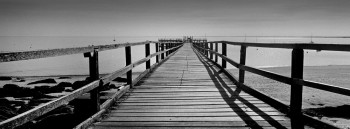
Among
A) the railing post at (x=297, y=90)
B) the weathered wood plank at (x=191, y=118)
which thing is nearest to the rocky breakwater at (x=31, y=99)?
the weathered wood plank at (x=191, y=118)

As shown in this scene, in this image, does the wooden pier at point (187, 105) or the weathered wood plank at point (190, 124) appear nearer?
the wooden pier at point (187, 105)

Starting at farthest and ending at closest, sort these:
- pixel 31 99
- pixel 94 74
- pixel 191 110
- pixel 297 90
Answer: pixel 31 99 → pixel 191 110 → pixel 94 74 → pixel 297 90

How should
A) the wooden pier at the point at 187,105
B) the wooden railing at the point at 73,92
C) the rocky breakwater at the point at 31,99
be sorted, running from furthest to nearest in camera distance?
1. the rocky breakwater at the point at 31,99
2. the wooden pier at the point at 187,105
3. the wooden railing at the point at 73,92

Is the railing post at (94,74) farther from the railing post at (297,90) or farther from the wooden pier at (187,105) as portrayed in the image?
the railing post at (297,90)

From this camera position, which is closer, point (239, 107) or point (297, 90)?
point (297, 90)

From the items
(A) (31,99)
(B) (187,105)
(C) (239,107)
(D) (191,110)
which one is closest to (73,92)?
(D) (191,110)

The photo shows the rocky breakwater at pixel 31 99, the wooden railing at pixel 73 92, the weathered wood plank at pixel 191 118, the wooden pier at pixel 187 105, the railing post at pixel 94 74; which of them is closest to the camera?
the wooden railing at pixel 73 92

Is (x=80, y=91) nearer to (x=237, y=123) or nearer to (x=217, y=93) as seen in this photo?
(x=237, y=123)

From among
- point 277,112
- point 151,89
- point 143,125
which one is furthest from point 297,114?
point 151,89

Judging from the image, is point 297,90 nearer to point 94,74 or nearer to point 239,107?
point 239,107

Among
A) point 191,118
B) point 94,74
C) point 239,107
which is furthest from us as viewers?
point 239,107

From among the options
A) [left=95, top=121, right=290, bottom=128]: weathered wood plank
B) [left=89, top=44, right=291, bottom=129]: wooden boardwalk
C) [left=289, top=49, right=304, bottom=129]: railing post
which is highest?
[left=289, top=49, right=304, bottom=129]: railing post

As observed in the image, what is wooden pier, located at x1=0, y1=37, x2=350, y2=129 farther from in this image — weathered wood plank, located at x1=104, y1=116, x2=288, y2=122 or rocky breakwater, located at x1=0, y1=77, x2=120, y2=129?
rocky breakwater, located at x1=0, y1=77, x2=120, y2=129

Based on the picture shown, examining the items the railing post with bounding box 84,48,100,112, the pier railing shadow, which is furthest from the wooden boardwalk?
the railing post with bounding box 84,48,100,112
